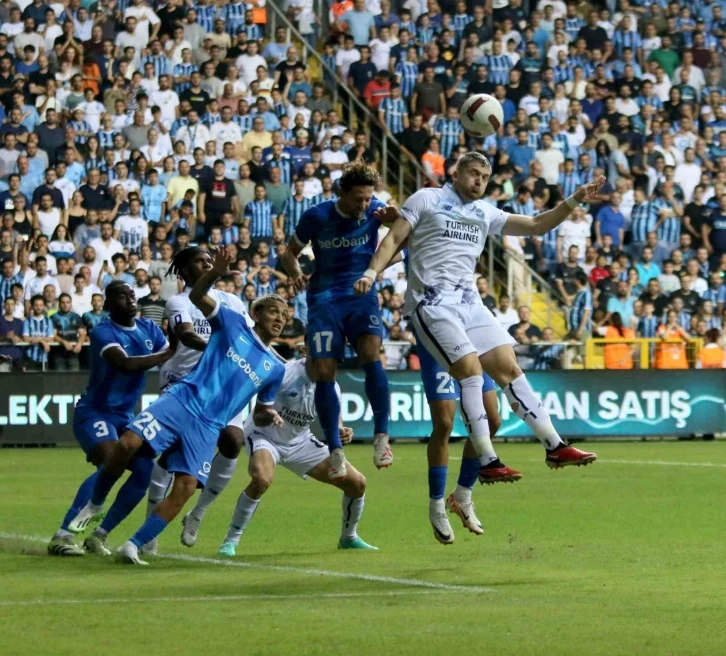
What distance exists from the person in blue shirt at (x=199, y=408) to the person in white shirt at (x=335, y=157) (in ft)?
49.3

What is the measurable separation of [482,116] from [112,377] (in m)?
3.26

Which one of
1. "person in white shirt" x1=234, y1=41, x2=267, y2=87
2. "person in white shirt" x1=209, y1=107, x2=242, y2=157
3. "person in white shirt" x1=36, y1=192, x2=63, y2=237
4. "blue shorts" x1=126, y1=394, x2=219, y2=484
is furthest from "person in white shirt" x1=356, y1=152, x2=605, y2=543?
"person in white shirt" x1=234, y1=41, x2=267, y2=87

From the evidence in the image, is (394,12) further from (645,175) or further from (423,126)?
(645,175)

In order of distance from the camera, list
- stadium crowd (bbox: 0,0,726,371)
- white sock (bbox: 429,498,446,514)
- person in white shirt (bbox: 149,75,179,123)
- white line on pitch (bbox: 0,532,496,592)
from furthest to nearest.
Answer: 1. person in white shirt (bbox: 149,75,179,123)
2. stadium crowd (bbox: 0,0,726,371)
3. white sock (bbox: 429,498,446,514)
4. white line on pitch (bbox: 0,532,496,592)

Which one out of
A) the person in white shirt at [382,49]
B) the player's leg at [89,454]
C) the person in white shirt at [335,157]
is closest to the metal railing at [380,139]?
the person in white shirt at [382,49]

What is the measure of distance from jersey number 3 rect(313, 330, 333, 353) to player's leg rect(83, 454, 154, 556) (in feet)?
5.00

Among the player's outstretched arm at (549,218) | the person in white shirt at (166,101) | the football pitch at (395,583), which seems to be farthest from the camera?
the person in white shirt at (166,101)

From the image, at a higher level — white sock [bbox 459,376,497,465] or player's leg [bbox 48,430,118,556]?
white sock [bbox 459,376,497,465]

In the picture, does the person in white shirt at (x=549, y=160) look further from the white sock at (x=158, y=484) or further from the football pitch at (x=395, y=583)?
the white sock at (x=158, y=484)

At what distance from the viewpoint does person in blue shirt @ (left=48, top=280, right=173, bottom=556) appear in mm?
11062

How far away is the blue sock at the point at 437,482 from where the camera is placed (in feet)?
34.7

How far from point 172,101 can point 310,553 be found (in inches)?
606

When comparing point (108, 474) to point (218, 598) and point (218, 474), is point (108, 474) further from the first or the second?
point (218, 598)

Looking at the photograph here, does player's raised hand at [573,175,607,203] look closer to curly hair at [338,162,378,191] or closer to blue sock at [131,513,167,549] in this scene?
curly hair at [338,162,378,191]
